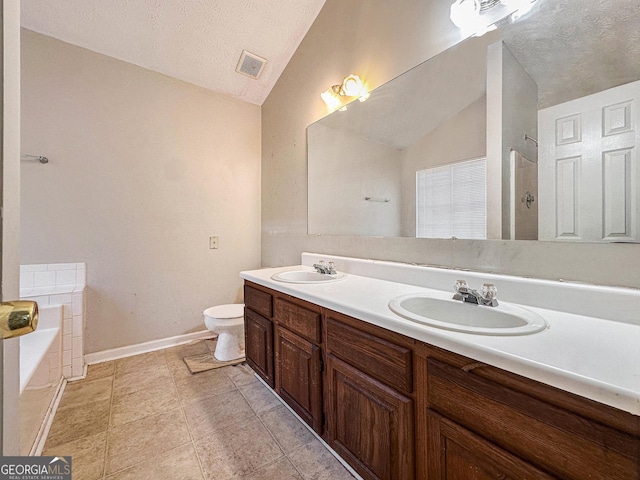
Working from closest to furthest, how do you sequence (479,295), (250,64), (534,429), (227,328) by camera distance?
(534,429), (479,295), (227,328), (250,64)

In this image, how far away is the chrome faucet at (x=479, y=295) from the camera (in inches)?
39.7

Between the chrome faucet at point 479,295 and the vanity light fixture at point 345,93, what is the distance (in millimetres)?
1337

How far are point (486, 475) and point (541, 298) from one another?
0.62 meters

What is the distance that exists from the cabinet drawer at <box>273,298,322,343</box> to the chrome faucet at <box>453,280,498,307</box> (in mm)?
599

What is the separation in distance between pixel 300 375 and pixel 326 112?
1.81 m

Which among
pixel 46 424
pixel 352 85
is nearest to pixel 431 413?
pixel 352 85

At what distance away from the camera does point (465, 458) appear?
0.72 m

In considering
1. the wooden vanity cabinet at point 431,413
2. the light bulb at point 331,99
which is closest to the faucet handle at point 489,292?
the wooden vanity cabinet at point 431,413

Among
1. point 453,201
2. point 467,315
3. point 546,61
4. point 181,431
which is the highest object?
point 546,61

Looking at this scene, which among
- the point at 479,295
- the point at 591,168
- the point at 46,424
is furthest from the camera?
the point at 46,424

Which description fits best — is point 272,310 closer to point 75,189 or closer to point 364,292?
point 364,292

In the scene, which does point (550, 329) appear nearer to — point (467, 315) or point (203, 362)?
point (467, 315)

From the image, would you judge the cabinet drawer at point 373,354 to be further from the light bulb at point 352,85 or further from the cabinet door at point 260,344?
the light bulb at point 352,85

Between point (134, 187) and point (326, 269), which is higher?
point (134, 187)
